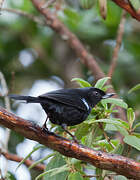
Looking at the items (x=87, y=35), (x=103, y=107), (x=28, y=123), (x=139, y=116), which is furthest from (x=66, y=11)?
(x=28, y=123)

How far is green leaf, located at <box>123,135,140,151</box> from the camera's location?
85.3 inches

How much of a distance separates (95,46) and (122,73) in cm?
67

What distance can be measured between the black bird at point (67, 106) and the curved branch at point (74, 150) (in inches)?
15.5

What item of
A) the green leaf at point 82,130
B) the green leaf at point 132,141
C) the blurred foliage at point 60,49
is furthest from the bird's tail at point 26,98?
the blurred foliage at point 60,49

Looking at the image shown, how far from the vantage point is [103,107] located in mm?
2643

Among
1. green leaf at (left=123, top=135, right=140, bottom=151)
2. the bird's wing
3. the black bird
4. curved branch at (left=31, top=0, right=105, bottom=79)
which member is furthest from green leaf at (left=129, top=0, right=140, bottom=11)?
curved branch at (left=31, top=0, right=105, bottom=79)

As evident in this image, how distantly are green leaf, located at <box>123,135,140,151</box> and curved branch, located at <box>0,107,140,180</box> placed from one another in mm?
113

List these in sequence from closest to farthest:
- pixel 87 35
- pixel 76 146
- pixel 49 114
Result: pixel 76 146, pixel 49 114, pixel 87 35

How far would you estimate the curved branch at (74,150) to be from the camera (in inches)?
86.8

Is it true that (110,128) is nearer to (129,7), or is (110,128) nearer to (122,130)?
(122,130)

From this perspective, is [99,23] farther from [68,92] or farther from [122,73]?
[68,92]

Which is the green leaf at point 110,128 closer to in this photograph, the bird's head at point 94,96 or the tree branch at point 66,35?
the bird's head at point 94,96

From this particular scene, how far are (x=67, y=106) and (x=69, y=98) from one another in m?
0.07

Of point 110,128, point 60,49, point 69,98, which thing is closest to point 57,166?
point 110,128
